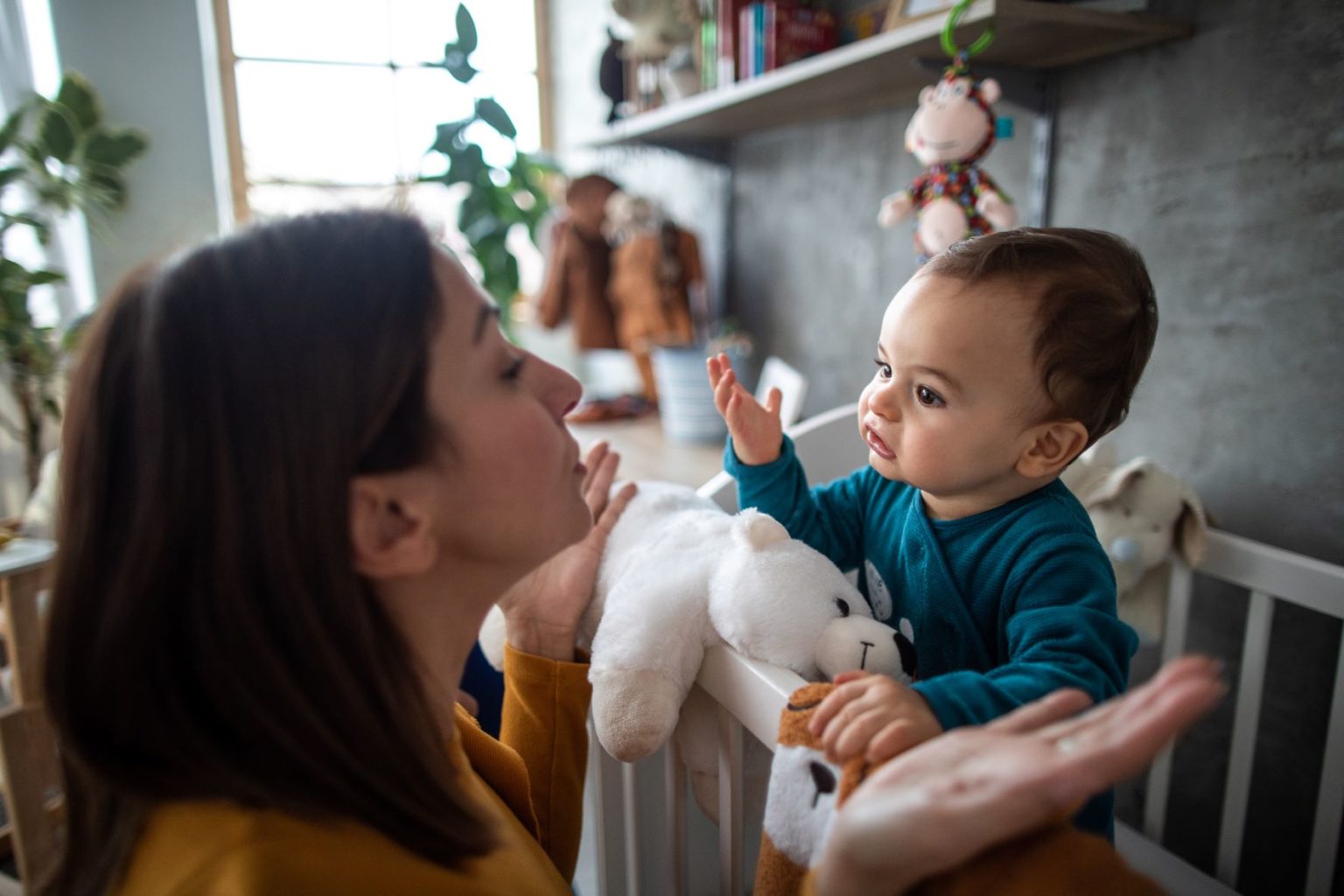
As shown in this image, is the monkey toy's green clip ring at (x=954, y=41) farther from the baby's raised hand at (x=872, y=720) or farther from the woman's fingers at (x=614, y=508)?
the baby's raised hand at (x=872, y=720)

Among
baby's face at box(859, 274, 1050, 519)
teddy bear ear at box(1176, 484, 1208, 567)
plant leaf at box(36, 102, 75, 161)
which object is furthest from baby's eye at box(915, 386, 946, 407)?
plant leaf at box(36, 102, 75, 161)

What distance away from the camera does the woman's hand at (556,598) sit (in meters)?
0.84

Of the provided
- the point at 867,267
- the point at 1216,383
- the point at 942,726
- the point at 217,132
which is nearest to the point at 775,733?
the point at 942,726

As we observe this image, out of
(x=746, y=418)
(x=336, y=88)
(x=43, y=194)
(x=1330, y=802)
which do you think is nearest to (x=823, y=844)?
(x=746, y=418)

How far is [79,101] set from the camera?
2357 millimetres

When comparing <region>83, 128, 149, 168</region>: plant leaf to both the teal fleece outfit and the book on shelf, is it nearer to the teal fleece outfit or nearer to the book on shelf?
the book on shelf

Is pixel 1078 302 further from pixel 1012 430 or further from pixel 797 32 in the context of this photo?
pixel 797 32

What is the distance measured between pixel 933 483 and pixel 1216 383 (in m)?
0.64

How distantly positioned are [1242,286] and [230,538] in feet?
3.80

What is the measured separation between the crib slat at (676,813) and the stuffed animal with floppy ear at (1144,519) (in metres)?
0.57

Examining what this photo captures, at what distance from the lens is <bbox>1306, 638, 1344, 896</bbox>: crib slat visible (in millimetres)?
901

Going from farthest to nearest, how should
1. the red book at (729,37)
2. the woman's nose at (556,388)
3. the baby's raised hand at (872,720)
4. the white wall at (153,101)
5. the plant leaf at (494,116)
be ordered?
the white wall at (153,101)
the plant leaf at (494,116)
the red book at (729,37)
the woman's nose at (556,388)
the baby's raised hand at (872,720)

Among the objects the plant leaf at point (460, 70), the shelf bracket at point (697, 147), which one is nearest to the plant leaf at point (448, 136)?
the plant leaf at point (460, 70)

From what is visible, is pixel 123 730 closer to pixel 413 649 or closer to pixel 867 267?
pixel 413 649
